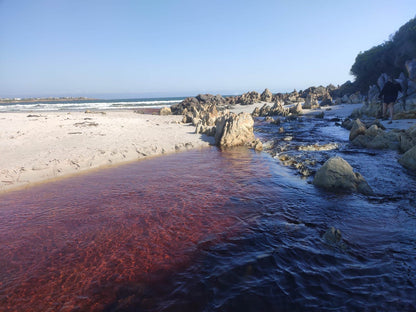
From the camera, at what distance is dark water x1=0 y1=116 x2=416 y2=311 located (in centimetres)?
335

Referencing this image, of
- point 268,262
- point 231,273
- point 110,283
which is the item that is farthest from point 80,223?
point 268,262

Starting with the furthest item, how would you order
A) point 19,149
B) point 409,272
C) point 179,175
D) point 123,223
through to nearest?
point 19,149 < point 179,175 < point 123,223 < point 409,272

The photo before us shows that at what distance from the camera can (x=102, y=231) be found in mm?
5129

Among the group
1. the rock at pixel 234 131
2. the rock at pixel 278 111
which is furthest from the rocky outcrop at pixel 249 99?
the rock at pixel 234 131

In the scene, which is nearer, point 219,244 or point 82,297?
point 82,297

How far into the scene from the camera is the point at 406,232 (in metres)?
4.67

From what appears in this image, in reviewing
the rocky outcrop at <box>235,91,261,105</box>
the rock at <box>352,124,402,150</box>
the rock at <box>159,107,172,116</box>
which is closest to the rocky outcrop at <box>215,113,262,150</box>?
the rock at <box>352,124,402,150</box>

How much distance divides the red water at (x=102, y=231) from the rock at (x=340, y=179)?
2.49m

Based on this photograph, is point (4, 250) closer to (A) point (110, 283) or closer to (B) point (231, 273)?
(A) point (110, 283)

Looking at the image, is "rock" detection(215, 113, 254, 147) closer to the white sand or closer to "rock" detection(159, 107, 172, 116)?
the white sand

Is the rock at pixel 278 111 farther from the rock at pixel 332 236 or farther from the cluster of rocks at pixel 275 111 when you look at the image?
the rock at pixel 332 236

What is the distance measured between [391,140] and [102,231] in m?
12.9

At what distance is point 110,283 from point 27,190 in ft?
18.8

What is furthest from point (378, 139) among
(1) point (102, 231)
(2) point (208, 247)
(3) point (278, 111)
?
(3) point (278, 111)
